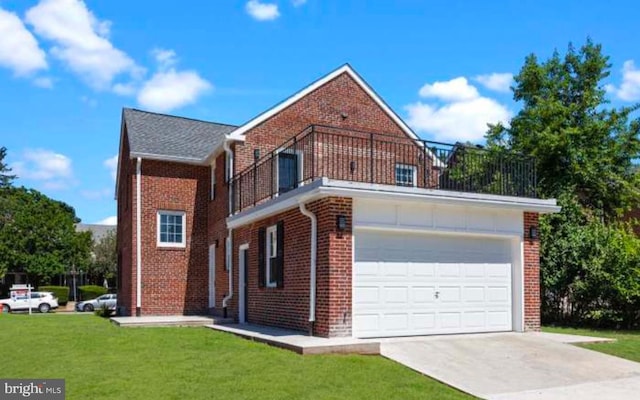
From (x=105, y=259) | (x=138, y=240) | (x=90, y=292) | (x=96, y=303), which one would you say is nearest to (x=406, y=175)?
(x=138, y=240)

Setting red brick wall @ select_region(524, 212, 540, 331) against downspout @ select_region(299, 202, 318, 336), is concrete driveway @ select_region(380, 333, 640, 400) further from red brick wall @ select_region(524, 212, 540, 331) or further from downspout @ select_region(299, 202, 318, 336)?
downspout @ select_region(299, 202, 318, 336)

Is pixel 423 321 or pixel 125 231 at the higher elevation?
pixel 125 231

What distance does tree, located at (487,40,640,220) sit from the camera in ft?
70.7

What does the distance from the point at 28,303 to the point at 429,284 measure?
3186cm

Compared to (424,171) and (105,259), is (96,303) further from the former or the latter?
(424,171)

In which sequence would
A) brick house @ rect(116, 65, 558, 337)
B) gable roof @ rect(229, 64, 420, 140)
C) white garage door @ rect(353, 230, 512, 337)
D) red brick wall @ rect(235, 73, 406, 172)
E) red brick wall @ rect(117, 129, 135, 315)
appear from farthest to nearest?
red brick wall @ rect(117, 129, 135, 315) < red brick wall @ rect(235, 73, 406, 172) < gable roof @ rect(229, 64, 420, 140) < white garage door @ rect(353, 230, 512, 337) < brick house @ rect(116, 65, 558, 337)

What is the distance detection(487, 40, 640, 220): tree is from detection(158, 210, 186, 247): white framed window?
12189mm

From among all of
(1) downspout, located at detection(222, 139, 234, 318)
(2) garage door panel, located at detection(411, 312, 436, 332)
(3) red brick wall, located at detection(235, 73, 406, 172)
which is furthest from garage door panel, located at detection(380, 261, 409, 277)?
(3) red brick wall, located at detection(235, 73, 406, 172)

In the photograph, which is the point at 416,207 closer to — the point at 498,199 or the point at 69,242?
the point at 498,199

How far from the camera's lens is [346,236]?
11.7 meters

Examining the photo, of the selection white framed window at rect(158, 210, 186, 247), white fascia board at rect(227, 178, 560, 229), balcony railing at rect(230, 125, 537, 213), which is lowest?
white framed window at rect(158, 210, 186, 247)

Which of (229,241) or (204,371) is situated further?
(229,241)

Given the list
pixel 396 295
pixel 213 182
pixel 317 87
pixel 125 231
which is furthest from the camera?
pixel 125 231

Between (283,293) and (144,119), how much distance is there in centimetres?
1232
